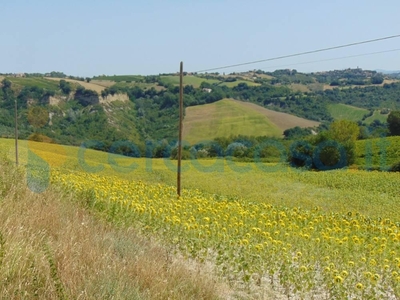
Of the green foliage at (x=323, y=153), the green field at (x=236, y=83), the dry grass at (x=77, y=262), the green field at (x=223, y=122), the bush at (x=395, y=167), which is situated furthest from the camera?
the green field at (x=236, y=83)

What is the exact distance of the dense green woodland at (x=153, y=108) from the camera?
217ft

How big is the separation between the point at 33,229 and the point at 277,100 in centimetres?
10237

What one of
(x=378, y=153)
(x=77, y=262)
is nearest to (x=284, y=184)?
(x=378, y=153)

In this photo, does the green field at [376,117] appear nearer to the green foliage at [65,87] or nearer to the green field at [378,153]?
the green field at [378,153]

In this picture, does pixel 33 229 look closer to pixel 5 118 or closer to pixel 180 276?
pixel 180 276

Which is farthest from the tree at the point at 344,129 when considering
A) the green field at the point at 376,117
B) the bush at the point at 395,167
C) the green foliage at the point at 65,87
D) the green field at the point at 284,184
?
the green foliage at the point at 65,87

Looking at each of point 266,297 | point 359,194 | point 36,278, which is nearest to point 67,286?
point 36,278

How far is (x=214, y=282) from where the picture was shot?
14.3ft

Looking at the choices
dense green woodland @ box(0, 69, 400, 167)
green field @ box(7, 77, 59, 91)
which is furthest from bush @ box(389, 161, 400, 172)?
green field @ box(7, 77, 59, 91)

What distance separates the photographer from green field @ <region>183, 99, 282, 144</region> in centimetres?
7581

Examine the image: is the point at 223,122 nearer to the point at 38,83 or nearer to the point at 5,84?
the point at 5,84

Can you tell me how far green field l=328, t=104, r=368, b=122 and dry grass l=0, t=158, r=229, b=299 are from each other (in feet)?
285

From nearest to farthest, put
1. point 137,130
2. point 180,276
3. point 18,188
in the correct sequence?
point 180,276
point 18,188
point 137,130

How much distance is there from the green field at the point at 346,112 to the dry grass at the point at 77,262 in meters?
86.7
